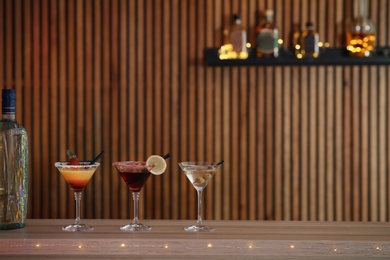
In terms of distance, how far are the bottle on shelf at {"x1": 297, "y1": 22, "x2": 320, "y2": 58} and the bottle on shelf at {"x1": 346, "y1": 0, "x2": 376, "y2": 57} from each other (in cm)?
20

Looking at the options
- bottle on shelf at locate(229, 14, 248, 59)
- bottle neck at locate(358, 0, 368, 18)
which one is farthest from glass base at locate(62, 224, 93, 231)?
bottle neck at locate(358, 0, 368, 18)

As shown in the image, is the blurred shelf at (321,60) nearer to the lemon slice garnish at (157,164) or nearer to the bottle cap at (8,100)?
the lemon slice garnish at (157,164)

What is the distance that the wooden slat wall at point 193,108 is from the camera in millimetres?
4199

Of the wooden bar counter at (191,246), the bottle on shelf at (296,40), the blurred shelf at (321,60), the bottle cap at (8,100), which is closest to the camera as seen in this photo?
A: the wooden bar counter at (191,246)

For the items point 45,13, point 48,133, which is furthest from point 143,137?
point 45,13

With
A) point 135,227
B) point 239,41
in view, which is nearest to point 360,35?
point 239,41

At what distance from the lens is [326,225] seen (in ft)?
7.59

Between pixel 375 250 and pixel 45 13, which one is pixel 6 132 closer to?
pixel 375 250

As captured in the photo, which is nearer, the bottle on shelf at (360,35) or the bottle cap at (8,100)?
the bottle cap at (8,100)

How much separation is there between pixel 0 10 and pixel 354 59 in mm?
2243

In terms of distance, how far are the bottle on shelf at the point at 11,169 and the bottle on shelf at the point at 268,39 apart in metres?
2.14

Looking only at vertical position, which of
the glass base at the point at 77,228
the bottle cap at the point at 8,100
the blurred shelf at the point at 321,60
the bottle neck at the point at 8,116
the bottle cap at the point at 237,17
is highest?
the bottle cap at the point at 237,17

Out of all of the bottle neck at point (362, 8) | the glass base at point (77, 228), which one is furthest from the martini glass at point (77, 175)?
the bottle neck at point (362, 8)

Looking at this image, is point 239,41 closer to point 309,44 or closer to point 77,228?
point 309,44
